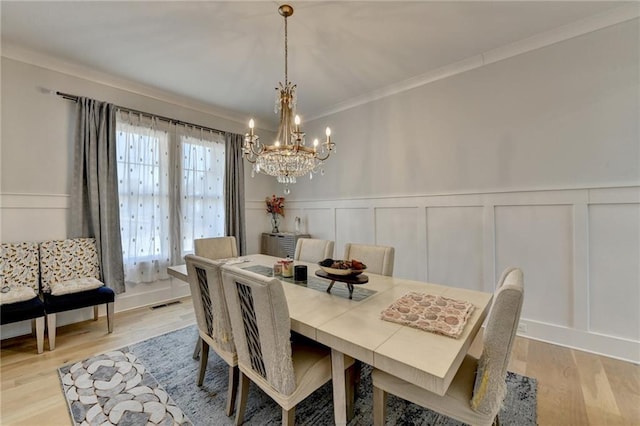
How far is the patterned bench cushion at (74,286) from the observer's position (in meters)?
2.44

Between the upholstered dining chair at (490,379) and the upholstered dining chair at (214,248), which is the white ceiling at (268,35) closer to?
the upholstered dining chair at (214,248)

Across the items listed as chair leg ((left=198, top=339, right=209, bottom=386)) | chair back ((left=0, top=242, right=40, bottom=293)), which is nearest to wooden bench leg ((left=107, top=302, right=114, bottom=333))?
chair back ((left=0, top=242, right=40, bottom=293))

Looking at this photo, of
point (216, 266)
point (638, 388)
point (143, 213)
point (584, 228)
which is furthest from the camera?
point (143, 213)

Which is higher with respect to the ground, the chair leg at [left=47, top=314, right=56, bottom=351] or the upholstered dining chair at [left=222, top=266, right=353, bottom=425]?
the upholstered dining chair at [left=222, top=266, right=353, bottom=425]

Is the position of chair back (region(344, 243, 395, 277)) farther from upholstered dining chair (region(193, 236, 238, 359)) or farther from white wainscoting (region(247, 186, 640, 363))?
upholstered dining chair (region(193, 236, 238, 359))

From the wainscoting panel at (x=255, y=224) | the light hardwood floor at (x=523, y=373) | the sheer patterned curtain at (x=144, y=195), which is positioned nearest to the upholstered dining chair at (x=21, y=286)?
the light hardwood floor at (x=523, y=373)

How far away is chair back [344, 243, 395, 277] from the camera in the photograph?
7.14 ft

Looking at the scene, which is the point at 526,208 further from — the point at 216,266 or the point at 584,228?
the point at 216,266

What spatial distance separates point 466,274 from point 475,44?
2.35 m

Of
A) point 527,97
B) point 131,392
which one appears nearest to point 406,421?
point 131,392

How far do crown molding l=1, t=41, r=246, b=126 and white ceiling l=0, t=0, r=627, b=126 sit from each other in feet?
0.16

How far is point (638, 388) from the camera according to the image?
178 centimetres

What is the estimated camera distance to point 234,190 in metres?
4.19

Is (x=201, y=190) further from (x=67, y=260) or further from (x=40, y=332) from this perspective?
(x=40, y=332)
